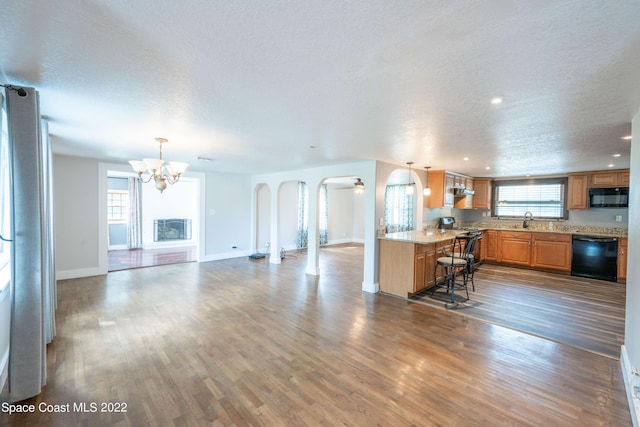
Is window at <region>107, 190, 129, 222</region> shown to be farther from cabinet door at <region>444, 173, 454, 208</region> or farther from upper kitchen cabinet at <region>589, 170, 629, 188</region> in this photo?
upper kitchen cabinet at <region>589, 170, 629, 188</region>

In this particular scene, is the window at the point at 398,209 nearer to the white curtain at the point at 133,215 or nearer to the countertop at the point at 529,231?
the countertop at the point at 529,231

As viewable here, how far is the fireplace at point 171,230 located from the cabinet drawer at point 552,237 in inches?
426

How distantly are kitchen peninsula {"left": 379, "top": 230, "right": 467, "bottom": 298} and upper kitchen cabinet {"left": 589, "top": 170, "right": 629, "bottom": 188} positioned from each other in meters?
3.96

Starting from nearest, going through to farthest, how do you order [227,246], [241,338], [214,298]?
1. [241,338]
2. [214,298]
3. [227,246]

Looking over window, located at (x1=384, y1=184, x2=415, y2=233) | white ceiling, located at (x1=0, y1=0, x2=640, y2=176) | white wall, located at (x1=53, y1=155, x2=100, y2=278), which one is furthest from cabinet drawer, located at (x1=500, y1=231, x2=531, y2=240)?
white wall, located at (x1=53, y1=155, x2=100, y2=278)

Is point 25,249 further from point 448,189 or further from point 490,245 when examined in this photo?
point 490,245

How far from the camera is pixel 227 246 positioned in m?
7.56

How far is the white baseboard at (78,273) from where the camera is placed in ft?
17.0

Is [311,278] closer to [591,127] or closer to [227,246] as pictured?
[227,246]

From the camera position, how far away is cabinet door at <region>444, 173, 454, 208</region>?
6.07 m

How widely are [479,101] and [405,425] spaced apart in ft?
8.00

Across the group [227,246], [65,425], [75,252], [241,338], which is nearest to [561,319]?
[241,338]

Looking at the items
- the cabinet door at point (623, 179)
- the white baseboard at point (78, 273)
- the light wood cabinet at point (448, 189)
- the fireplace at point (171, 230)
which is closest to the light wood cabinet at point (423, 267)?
the light wood cabinet at point (448, 189)

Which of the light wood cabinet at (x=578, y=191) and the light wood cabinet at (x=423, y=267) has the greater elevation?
the light wood cabinet at (x=578, y=191)
